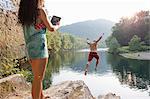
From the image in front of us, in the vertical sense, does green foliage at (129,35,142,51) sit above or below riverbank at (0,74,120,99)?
below

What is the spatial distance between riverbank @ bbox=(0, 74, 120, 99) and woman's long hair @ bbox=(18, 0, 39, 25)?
2.49m

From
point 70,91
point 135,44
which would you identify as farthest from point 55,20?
point 135,44

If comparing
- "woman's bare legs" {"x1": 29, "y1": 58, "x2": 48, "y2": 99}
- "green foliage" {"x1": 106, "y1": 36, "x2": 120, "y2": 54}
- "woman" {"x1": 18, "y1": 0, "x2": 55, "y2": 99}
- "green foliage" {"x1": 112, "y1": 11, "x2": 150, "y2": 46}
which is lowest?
"green foliage" {"x1": 106, "y1": 36, "x2": 120, "y2": 54}

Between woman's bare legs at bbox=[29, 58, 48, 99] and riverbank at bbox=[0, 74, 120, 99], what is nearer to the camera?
woman's bare legs at bbox=[29, 58, 48, 99]

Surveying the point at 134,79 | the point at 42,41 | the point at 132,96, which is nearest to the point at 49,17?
the point at 42,41

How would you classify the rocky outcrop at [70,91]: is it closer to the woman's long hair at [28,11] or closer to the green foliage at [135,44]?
the woman's long hair at [28,11]

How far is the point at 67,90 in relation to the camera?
279 inches

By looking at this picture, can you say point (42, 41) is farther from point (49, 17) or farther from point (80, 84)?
point (80, 84)

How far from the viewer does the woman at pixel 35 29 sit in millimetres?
4422

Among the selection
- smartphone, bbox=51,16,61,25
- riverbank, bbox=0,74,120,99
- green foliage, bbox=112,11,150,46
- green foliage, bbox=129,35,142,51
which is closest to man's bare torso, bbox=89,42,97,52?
riverbank, bbox=0,74,120,99

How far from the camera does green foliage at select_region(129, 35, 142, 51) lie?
7956 cm

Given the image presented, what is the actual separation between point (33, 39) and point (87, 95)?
3232mm

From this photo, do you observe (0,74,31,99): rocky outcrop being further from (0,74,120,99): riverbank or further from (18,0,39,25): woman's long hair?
(18,0,39,25): woman's long hair

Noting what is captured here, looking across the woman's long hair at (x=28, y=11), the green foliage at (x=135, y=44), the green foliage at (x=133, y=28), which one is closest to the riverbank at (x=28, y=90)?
the woman's long hair at (x=28, y=11)
